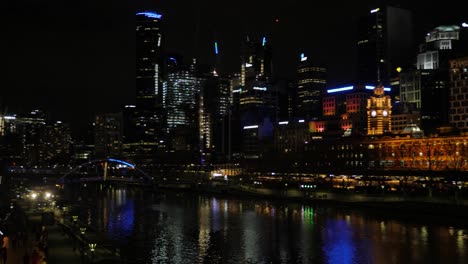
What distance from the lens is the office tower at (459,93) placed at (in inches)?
4840

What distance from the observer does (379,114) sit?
139 m

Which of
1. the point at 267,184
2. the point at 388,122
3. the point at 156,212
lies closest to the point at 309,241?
the point at 156,212

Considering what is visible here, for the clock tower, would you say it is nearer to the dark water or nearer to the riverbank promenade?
the dark water

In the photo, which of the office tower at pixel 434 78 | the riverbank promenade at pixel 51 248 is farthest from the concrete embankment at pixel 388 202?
the office tower at pixel 434 78

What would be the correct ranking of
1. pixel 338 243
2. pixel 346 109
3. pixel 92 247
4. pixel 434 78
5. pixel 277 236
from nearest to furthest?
pixel 92 247 < pixel 338 243 < pixel 277 236 < pixel 434 78 < pixel 346 109

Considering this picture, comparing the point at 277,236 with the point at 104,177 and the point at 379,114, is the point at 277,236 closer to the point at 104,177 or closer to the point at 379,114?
the point at 379,114

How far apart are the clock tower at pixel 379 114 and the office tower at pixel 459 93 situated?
1697 centimetres

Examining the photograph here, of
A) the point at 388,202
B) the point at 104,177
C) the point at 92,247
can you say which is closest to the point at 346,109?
the point at 104,177

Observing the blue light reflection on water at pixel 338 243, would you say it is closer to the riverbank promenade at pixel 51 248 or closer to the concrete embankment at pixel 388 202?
the concrete embankment at pixel 388 202

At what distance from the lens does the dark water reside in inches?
1639

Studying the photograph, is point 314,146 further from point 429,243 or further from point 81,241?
point 81,241

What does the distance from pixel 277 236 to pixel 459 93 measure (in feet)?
288

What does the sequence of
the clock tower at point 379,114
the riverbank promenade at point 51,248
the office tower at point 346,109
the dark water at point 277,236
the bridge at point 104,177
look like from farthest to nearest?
the office tower at point 346,109 → the bridge at point 104,177 → the clock tower at point 379,114 → the dark water at point 277,236 → the riverbank promenade at point 51,248

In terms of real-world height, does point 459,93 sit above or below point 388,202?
above
